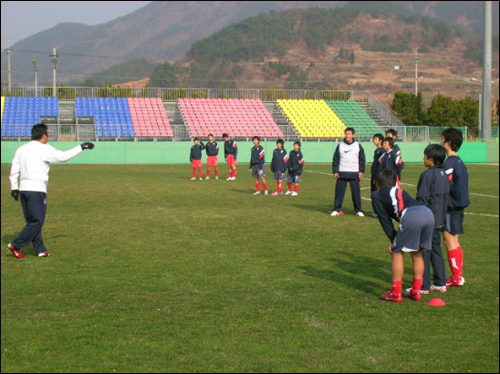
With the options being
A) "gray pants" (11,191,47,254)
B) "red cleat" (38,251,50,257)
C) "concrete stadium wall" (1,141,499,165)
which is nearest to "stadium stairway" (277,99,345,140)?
"concrete stadium wall" (1,141,499,165)

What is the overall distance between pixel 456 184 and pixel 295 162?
10487 mm

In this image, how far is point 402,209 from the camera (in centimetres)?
656

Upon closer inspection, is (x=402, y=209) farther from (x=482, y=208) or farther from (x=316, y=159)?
(x=316, y=159)

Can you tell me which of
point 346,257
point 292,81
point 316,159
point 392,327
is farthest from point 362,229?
point 292,81

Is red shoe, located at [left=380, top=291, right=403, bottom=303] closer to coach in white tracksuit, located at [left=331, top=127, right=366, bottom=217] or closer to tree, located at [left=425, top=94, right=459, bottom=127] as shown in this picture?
coach in white tracksuit, located at [left=331, top=127, right=366, bottom=217]

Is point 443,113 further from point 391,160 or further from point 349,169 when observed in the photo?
point 391,160

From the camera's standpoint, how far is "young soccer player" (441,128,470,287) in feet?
24.1

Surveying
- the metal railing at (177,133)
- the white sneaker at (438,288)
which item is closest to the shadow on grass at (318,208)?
the white sneaker at (438,288)

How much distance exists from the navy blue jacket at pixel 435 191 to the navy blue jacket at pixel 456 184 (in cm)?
39

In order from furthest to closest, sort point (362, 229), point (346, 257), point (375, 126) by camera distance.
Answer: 1. point (375, 126)
2. point (362, 229)
3. point (346, 257)

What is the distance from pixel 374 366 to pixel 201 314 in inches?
78.5

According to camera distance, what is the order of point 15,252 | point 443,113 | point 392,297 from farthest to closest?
point 443,113 → point 15,252 → point 392,297

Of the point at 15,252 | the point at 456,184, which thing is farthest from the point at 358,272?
the point at 15,252

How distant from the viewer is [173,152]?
4109cm
